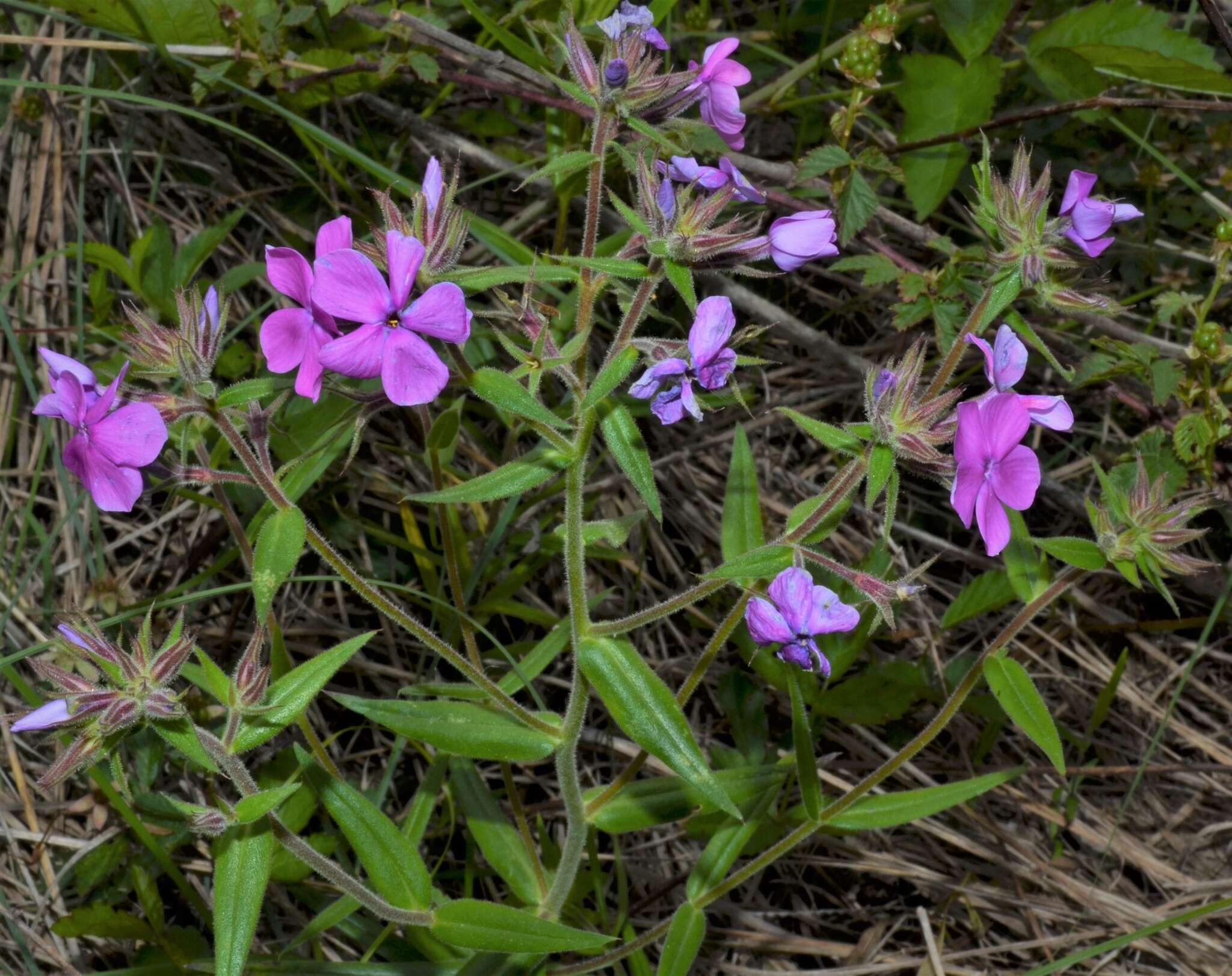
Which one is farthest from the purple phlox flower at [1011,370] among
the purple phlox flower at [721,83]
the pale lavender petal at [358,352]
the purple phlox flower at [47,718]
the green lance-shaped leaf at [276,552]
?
the purple phlox flower at [47,718]

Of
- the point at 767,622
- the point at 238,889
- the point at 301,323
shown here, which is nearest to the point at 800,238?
the point at 767,622

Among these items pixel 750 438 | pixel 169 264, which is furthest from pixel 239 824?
pixel 750 438

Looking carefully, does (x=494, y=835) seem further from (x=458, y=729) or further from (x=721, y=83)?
(x=721, y=83)

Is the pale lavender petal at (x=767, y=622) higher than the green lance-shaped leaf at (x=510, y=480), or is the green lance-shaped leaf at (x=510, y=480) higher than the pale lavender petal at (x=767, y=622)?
the green lance-shaped leaf at (x=510, y=480)

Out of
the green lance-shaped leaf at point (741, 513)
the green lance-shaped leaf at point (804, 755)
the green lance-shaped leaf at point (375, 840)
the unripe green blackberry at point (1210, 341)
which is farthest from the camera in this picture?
the unripe green blackberry at point (1210, 341)

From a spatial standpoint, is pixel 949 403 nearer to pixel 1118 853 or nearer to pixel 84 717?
pixel 84 717

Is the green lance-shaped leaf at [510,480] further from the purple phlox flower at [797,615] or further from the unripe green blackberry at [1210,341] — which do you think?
the unripe green blackberry at [1210,341]

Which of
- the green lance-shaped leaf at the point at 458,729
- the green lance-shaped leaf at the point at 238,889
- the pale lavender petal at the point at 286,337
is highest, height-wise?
the pale lavender petal at the point at 286,337
